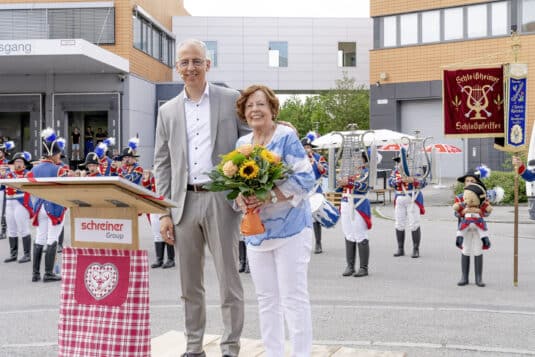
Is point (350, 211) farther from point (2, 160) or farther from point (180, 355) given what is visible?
point (2, 160)

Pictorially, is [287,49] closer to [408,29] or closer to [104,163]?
[408,29]

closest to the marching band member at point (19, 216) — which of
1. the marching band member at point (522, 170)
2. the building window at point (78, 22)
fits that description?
the marching band member at point (522, 170)

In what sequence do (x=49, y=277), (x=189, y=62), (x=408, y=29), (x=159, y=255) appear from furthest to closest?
(x=408, y=29), (x=159, y=255), (x=49, y=277), (x=189, y=62)

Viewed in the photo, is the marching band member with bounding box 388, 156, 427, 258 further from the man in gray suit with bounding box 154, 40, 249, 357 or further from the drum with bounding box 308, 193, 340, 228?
the man in gray suit with bounding box 154, 40, 249, 357

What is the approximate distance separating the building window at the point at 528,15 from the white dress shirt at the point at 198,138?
104ft

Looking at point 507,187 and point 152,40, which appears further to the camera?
point 152,40

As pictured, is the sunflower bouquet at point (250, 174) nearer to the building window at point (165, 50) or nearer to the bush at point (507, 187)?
the bush at point (507, 187)

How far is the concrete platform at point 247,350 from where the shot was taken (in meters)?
5.29

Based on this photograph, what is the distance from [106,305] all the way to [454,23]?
33.7m

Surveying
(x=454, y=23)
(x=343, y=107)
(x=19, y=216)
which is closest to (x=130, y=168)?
(x=19, y=216)

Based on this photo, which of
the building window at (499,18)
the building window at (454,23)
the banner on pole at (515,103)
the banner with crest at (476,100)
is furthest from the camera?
the building window at (454,23)

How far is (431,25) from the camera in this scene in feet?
117

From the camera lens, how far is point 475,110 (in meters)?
9.88

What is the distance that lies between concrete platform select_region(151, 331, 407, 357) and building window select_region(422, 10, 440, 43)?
32353 millimetres
